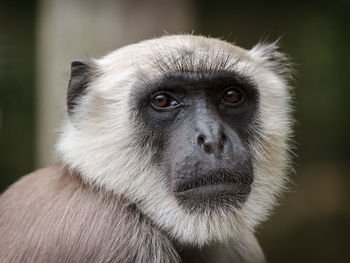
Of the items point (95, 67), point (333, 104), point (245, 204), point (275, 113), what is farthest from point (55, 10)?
point (333, 104)

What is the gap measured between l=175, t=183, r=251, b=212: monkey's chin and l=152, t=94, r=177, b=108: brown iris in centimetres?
78

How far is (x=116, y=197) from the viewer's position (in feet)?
15.8

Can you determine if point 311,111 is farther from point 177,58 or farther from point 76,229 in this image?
point 76,229

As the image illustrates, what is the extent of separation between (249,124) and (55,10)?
15.9 feet

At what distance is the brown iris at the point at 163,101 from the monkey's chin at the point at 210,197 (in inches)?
30.5

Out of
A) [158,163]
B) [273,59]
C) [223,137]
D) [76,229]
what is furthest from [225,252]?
[273,59]

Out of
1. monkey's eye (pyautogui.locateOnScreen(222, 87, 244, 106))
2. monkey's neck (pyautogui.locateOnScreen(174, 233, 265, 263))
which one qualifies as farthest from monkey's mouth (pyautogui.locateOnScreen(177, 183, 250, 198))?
monkey's eye (pyautogui.locateOnScreen(222, 87, 244, 106))

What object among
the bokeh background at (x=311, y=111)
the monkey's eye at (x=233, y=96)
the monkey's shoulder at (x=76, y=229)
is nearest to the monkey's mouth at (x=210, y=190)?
the monkey's shoulder at (x=76, y=229)

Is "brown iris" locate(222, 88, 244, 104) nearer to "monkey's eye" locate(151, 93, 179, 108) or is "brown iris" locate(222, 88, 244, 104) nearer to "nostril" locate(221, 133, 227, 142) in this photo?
"monkey's eye" locate(151, 93, 179, 108)

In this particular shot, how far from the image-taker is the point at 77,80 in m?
5.35

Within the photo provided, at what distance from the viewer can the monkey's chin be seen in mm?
4660

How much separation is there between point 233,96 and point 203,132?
29.5 inches

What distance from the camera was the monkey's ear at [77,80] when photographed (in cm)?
532

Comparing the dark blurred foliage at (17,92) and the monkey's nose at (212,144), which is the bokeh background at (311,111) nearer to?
the dark blurred foliage at (17,92)
